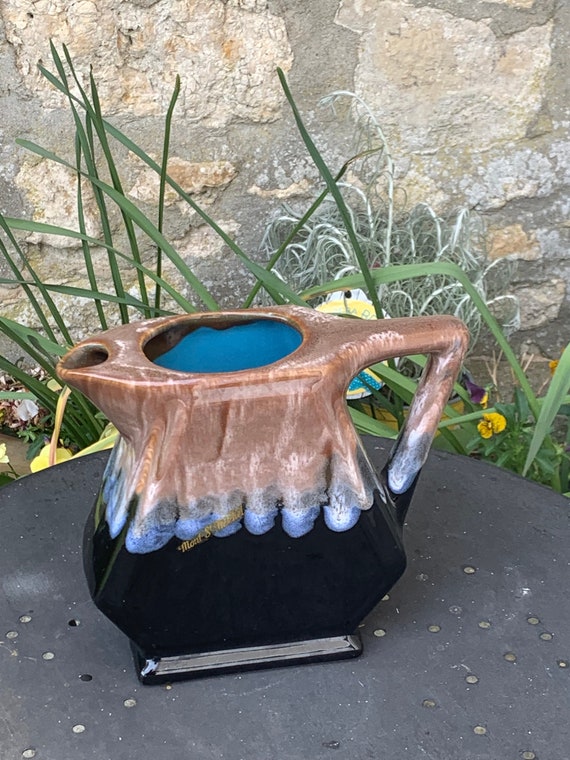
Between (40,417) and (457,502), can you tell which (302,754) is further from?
(40,417)

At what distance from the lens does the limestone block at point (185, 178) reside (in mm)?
1333

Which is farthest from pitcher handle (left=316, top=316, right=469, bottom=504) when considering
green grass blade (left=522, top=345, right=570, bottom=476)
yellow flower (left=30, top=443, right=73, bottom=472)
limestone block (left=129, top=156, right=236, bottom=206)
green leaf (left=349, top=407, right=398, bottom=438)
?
limestone block (left=129, top=156, right=236, bottom=206)

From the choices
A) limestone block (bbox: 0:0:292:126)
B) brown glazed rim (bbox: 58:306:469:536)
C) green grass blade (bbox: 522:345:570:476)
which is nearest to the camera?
brown glazed rim (bbox: 58:306:469:536)

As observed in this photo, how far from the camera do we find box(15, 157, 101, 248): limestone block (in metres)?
1.35

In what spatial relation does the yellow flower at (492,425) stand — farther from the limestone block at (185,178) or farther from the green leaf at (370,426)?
the limestone block at (185,178)

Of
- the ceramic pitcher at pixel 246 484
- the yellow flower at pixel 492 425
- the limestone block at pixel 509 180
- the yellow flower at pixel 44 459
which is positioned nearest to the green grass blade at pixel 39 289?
the yellow flower at pixel 44 459

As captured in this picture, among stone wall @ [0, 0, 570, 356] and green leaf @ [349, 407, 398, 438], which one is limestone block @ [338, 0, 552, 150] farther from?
green leaf @ [349, 407, 398, 438]

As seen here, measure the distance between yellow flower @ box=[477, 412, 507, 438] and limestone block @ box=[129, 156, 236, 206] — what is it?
2.08ft

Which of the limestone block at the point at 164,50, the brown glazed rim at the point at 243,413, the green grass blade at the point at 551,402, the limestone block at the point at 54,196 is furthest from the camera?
the limestone block at the point at 54,196

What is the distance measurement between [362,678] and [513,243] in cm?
102

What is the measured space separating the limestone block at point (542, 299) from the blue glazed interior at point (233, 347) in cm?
98

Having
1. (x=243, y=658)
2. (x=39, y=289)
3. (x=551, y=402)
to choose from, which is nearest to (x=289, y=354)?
(x=243, y=658)

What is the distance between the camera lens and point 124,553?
490mm

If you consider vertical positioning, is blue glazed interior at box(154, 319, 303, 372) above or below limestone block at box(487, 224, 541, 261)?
above
